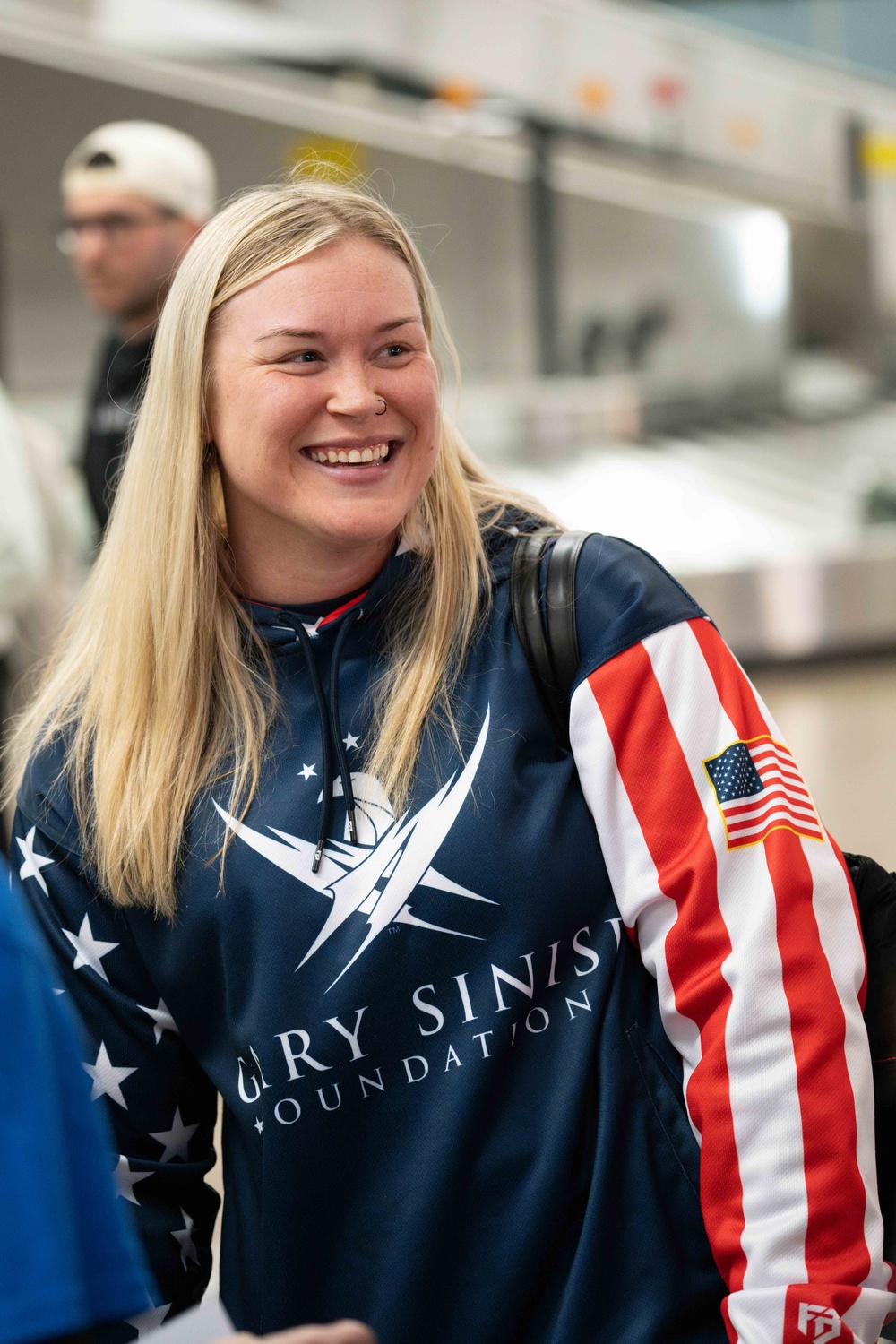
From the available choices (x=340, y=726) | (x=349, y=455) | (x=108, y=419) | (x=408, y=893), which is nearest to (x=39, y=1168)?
(x=408, y=893)

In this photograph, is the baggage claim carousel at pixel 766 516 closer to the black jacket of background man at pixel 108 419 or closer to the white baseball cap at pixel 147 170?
the white baseball cap at pixel 147 170

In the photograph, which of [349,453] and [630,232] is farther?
[630,232]

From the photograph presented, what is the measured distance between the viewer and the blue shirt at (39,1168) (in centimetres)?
67

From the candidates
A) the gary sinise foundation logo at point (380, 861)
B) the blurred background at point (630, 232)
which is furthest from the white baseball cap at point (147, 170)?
the blurred background at point (630, 232)

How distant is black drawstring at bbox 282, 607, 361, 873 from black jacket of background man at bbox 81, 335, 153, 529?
4.76 ft

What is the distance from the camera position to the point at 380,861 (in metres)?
1.43

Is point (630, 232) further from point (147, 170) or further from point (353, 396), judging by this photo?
point (353, 396)

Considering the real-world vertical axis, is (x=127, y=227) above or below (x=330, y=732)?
above

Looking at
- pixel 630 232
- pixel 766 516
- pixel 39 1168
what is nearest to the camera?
pixel 39 1168

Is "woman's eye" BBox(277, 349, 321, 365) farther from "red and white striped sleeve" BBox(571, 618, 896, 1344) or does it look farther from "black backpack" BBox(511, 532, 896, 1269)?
"red and white striped sleeve" BBox(571, 618, 896, 1344)

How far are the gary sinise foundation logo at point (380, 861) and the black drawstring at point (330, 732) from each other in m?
0.01

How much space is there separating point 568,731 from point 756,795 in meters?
0.20

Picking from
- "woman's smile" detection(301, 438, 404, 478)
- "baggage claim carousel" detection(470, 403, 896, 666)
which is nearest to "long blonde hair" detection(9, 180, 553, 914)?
"woman's smile" detection(301, 438, 404, 478)

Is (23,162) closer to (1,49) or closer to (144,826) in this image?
(1,49)
